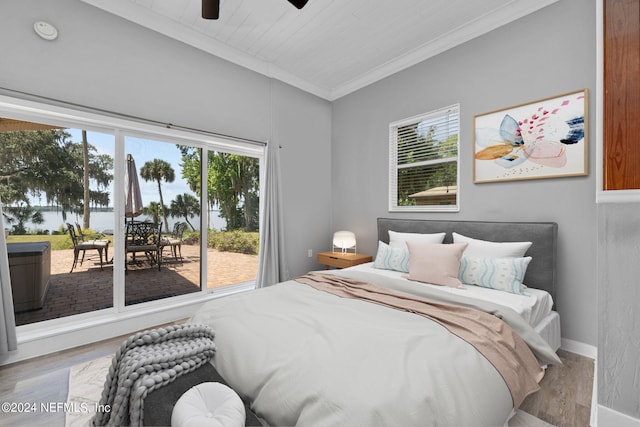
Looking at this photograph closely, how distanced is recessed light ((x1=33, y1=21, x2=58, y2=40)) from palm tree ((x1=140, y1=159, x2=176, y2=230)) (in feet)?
3.77

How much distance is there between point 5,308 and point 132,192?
4.04ft

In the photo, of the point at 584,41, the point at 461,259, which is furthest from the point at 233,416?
the point at 584,41

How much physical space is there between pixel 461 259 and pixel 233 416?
209 cm

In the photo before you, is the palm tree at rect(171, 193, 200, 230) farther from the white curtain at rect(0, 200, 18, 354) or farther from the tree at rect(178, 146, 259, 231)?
the white curtain at rect(0, 200, 18, 354)

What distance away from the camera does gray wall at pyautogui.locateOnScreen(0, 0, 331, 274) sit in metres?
2.12

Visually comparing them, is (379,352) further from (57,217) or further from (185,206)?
(57,217)

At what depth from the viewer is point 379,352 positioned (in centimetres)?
114

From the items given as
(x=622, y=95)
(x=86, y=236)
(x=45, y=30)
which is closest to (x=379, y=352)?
(x=622, y=95)

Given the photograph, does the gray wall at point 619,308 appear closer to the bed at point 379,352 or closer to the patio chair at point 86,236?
the bed at point 379,352

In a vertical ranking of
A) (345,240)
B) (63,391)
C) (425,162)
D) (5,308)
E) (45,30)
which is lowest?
(63,391)

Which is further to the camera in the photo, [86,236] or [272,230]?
[272,230]

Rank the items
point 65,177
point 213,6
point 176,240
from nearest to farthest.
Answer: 1. point 213,6
2. point 65,177
3. point 176,240

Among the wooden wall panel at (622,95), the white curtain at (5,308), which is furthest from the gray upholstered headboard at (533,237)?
the white curtain at (5,308)

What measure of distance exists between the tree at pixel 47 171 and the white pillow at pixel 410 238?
2.89 m
